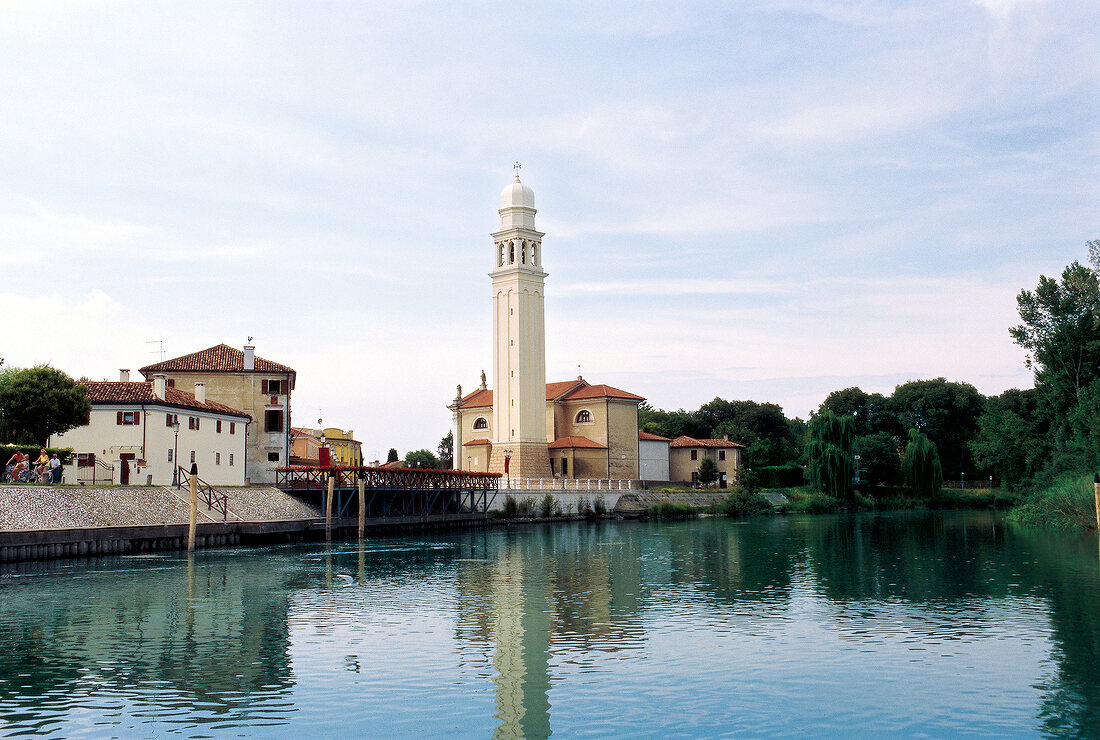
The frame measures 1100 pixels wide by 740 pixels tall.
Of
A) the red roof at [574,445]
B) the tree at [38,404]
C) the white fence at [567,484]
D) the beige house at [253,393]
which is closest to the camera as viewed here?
the tree at [38,404]

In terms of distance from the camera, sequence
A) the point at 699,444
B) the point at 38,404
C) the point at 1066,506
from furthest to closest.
→ the point at 699,444 < the point at 1066,506 < the point at 38,404

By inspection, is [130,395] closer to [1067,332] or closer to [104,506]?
[104,506]

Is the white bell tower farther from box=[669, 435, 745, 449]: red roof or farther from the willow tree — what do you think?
the willow tree

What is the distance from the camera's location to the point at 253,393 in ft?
194

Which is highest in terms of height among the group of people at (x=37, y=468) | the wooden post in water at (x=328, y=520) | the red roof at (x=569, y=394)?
the red roof at (x=569, y=394)

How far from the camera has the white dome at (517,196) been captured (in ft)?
254

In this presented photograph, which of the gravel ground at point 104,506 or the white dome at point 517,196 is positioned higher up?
the white dome at point 517,196

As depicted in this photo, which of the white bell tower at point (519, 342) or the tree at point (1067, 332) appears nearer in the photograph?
the tree at point (1067, 332)

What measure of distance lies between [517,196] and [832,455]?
3142 cm

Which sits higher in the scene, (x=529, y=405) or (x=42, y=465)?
(x=529, y=405)

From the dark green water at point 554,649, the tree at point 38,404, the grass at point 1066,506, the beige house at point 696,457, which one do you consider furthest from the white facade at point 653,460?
the dark green water at point 554,649

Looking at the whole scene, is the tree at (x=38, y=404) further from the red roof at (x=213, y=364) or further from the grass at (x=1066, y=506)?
the grass at (x=1066, y=506)

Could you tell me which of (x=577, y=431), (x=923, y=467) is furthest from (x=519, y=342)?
(x=923, y=467)

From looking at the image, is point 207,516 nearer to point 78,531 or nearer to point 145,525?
point 145,525
